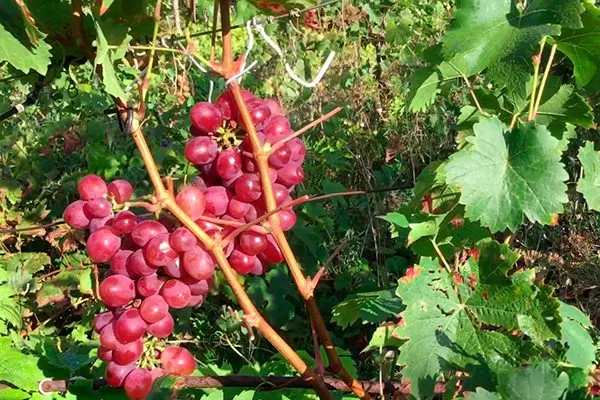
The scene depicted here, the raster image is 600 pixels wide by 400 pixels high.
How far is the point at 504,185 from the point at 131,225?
0.45 metres

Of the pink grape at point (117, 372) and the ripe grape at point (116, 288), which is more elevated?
the ripe grape at point (116, 288)

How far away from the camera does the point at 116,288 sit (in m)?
0.92

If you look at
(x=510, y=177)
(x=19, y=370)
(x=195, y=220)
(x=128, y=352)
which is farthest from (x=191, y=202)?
(x=19, y=370)

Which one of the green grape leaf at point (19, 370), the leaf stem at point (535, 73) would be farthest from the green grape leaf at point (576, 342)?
the green grape leaf at point (19, 370)

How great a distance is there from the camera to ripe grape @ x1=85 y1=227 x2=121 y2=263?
2.95 ft

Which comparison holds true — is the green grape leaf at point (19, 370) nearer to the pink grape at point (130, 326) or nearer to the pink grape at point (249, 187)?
the pink grape at point (130, 326)

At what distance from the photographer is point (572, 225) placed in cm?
234

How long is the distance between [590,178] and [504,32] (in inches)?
10.2

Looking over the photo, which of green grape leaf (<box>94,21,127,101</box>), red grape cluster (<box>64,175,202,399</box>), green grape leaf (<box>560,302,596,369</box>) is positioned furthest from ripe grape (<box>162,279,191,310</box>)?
green grape leaf (<box>560,302,596,369</box>)

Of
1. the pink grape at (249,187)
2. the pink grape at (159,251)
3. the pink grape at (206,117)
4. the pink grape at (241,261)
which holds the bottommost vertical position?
the pink grape at (241,261)

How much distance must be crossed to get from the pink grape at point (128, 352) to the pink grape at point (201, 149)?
0.25 meters

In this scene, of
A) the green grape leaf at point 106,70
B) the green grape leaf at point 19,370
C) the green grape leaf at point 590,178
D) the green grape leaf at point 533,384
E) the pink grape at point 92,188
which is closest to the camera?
the green grape leaf at point 533,384

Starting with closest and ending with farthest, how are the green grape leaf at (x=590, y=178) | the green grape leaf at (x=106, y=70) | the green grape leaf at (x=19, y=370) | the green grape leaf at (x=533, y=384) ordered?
the green grape leaf at (x=533, y=384) → the green grape leaf at (x=106, y=70) → the green grape leaf at (x=590, y=178) → the green grape leaf at (x=19, y=370)

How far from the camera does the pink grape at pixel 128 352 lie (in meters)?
0.98
